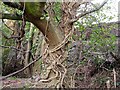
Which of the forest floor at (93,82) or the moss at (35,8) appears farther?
the forest floor at (93,82)

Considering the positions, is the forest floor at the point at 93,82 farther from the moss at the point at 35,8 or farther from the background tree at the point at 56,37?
the moss at the point at 35,8

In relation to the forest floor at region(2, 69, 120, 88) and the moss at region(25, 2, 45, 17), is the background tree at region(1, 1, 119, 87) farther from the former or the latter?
the forest floor at region(2, 69, 120, 88)

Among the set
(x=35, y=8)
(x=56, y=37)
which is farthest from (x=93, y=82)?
(x=35, y=8)

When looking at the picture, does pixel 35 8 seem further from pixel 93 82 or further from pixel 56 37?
pixel 93 82

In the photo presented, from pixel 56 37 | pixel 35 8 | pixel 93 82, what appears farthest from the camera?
pixel 93 82

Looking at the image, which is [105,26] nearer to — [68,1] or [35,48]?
[68,1]

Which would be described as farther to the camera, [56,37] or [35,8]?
[56,37]

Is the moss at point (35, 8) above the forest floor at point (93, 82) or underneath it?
above

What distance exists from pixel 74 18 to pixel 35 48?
2460 mm

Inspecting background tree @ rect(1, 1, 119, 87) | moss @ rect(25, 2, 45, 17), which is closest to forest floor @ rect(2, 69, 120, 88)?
background tree @ rect(1, 1, 119, 87)

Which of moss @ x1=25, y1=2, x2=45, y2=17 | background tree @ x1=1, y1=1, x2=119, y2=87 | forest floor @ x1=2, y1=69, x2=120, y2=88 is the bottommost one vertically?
forest floor @ x1=2, y1=69, x2=120, y2=88

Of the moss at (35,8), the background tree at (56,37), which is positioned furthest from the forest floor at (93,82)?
the moss at (35,8)

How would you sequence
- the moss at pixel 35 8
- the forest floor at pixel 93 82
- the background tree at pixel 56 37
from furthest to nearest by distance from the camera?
the forest floor at pixel 93 82
the background tree at pixel 56 37
the moss at pixel 35 8

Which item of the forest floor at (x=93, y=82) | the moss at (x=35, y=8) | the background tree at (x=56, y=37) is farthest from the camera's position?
the forest floor at (x=93, y=82)
